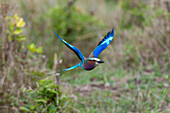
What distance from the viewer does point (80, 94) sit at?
3.35 meters

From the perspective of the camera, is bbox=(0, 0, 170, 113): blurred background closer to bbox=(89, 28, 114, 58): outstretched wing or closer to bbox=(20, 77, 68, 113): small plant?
bbox=(20, 77, 68, 113): small plant

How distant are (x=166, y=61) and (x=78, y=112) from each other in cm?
191

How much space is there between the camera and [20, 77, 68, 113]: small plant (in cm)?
245

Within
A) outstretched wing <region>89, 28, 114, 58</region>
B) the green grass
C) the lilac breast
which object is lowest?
the green grass

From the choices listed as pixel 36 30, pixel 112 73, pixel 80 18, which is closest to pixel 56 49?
pixel 36 30

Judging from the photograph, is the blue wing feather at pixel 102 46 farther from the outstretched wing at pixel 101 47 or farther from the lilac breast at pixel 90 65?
the lilac breast at pixel 90 65

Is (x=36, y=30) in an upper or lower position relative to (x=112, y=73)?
upper

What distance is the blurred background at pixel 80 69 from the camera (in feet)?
9.01

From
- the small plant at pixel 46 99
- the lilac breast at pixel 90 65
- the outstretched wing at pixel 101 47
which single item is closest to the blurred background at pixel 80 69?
the small plant at pixel 46 99

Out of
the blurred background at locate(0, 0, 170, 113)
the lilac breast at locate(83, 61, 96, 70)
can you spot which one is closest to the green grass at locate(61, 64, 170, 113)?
the blurred background at locate(0, 0, 170, 113)

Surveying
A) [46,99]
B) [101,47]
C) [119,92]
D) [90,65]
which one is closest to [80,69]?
[119,92]

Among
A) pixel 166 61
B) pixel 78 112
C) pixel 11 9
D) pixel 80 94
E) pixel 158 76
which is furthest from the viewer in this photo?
pixel 166 61

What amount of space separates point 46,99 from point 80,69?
194 cm

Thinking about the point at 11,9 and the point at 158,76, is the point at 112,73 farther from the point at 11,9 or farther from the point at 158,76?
the point at 11,9
